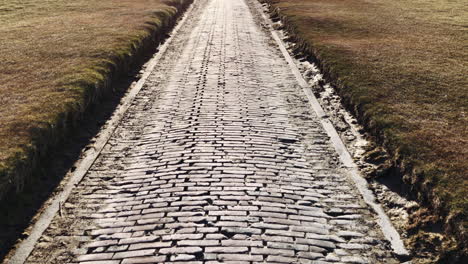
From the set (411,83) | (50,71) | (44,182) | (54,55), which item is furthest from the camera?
(54,55)

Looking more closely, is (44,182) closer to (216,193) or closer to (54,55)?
(216,193)

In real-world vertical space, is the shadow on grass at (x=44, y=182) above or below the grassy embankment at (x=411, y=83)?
below

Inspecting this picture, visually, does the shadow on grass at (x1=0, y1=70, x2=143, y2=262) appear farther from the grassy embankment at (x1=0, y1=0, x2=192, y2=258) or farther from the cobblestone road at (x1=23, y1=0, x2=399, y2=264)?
the cobblestone road at (x1=23, y1=0, x2=399, y2=264)

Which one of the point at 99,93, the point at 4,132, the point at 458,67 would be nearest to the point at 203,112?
the point at 99,93

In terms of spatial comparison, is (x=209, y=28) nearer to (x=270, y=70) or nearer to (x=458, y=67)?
(x=270, y=70)

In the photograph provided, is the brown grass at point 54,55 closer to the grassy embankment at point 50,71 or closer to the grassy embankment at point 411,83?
the grassy embankment at point 50,71

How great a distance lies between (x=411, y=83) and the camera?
1506 cm

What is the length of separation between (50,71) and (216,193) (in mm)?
9488

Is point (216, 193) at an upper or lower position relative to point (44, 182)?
upper

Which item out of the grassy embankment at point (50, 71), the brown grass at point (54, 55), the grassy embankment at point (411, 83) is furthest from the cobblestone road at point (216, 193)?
the brown grass at point (54, 55)

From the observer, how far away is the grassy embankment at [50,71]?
951 centimetres

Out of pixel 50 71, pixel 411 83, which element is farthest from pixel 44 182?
pixel 411 83

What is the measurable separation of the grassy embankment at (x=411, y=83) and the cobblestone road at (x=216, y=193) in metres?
1.26

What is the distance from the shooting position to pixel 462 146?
1046 centimetres
